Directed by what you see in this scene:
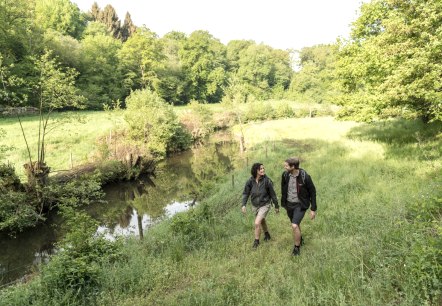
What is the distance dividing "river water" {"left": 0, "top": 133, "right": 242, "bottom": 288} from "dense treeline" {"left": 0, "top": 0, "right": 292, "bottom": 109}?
18302 millimetres

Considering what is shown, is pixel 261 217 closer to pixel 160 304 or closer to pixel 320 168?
pixel 160 304

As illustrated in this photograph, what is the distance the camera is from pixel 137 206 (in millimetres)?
19094

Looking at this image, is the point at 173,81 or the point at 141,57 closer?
the point at 141,57

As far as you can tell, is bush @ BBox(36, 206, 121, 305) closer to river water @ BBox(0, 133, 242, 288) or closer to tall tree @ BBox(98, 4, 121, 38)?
river water @ BBox(0, 133, 242, 288)

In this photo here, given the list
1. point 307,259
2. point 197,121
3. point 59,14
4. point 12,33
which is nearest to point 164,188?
point 307,259

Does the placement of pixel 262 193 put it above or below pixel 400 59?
below

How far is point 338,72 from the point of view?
21062mm

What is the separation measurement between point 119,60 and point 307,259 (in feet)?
190

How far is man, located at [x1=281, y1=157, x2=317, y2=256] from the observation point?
7.35 metres

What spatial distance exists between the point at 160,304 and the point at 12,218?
947 centimetres

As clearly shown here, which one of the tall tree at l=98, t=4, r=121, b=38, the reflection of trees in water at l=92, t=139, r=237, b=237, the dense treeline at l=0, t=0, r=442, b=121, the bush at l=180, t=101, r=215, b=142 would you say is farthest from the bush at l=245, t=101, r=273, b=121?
the tall tree at l=98, t=4, r=121, b=38

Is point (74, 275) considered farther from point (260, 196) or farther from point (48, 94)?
point (48, 94)

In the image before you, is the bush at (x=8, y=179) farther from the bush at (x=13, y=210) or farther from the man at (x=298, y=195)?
the man at (x=298, y=195)

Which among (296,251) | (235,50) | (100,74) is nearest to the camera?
(296,251)
